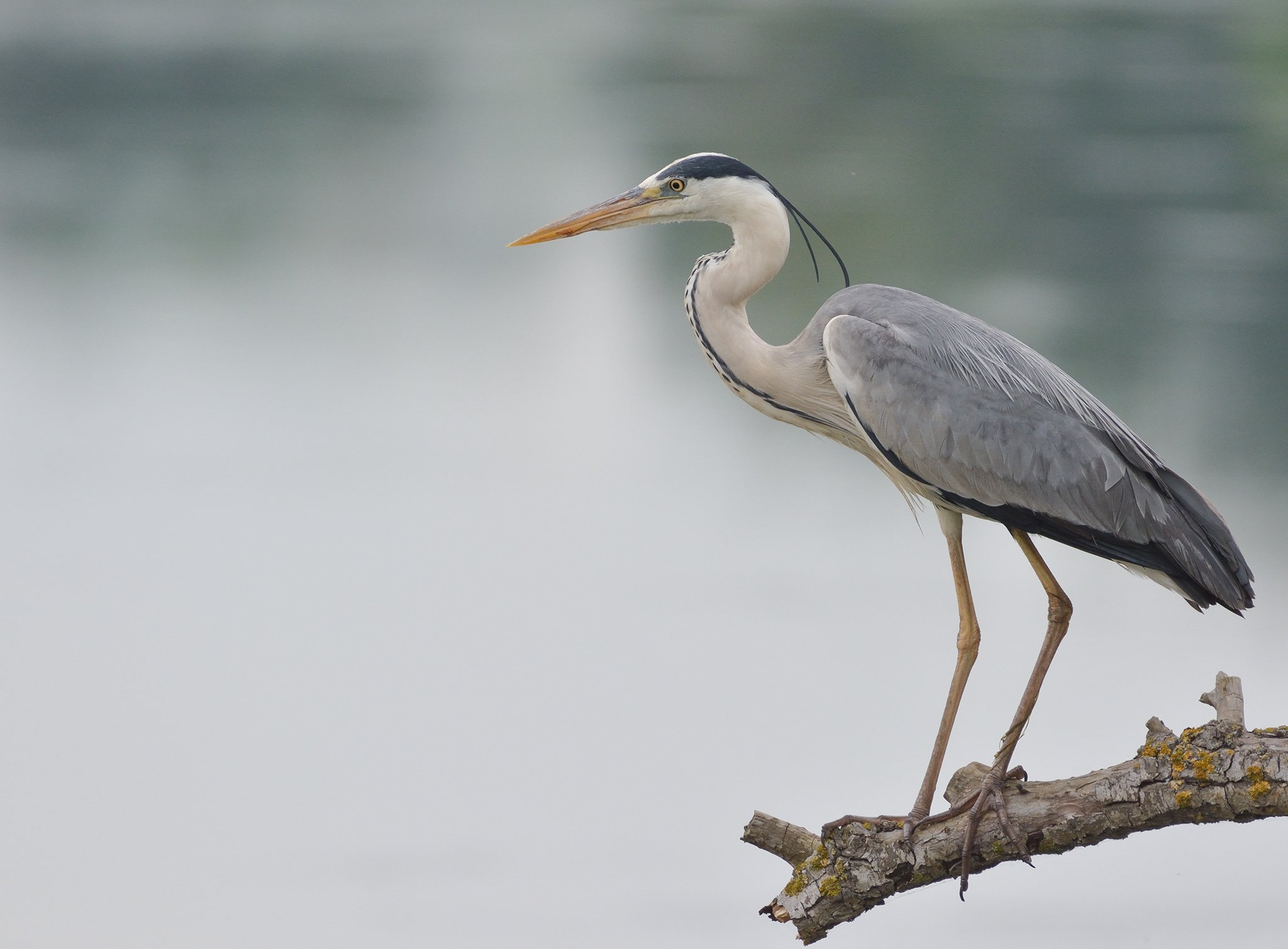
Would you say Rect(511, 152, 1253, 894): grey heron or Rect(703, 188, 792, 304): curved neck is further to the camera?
Rect(703, 188, 792, 304): curved neck

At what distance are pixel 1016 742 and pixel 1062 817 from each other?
289 millimetres

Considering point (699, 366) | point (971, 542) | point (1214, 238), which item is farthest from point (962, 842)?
point (1214, 238)

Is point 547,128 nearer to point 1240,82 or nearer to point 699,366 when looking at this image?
point 699,366

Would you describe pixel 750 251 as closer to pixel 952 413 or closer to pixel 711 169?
pixel 711 169

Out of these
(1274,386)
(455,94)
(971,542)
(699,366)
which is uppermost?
(455,94)

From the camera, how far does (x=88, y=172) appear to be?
1481 cm

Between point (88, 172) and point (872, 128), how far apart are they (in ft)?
26.5

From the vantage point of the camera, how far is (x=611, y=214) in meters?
3.54

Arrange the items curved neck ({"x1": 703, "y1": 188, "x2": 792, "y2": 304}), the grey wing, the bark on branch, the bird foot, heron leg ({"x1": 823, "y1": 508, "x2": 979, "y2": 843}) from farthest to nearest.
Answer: curved neck ({"x1": 703, "y1": 188, "x2": 792, "y2": 304}), heron leg ({"x1": 823, "y1": 508, "x2": 979, "y2": 843}), the grey wing, the bird foot, the bark on branch

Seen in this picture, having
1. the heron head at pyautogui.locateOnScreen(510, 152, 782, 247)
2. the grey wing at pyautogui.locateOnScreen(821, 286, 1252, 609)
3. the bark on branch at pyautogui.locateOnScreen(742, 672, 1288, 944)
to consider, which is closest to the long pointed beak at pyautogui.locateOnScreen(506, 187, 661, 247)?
the heron head at pyautogui.locateOnScreen(510, 152, 782, 247)

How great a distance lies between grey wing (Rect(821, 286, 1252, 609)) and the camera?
3.21 meters

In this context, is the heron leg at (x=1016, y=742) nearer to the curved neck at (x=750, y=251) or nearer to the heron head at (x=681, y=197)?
the curved neck at (x=750, y=251)

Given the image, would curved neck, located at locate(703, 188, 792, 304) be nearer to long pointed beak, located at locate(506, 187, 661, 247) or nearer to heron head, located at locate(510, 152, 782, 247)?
heron head, located at locate(510, 152, 782, 247)

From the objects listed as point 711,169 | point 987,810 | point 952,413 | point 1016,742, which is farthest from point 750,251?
point 987,810
